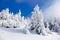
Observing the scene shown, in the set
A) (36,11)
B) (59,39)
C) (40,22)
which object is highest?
(36,11)

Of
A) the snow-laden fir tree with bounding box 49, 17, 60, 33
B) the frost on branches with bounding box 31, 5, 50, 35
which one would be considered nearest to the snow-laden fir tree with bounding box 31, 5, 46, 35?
the frost on branches with bounding box 31, 5, 50, 35

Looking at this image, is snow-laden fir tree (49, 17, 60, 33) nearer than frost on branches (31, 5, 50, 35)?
No

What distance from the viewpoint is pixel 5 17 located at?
2589 centimetres

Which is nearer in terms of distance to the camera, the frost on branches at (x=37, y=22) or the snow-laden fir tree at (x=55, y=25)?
the frost on branches at (x=37, y=22)

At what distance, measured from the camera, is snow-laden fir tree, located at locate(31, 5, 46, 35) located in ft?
54.7

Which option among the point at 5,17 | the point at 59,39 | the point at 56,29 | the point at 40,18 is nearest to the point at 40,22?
the point at 40,18

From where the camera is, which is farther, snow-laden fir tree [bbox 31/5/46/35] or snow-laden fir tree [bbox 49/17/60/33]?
snow-laden fir tree [bbox 49/17/60/33]

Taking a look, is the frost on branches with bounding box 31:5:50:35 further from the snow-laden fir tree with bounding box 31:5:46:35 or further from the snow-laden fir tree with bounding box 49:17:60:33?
the snow-laden fir tree with bounding box 49:17:60:33

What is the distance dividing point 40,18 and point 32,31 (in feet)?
5.04

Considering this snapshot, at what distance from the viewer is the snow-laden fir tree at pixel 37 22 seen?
16672mm

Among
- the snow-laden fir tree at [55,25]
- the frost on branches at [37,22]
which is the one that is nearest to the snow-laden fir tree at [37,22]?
the frost on branches at [37,22]

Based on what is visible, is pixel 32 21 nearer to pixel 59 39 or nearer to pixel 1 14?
pixel 59 39

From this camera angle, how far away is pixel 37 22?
1702 cm

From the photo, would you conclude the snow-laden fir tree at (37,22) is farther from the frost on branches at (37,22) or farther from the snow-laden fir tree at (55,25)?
the snow-laden fir tree at (55,25)
